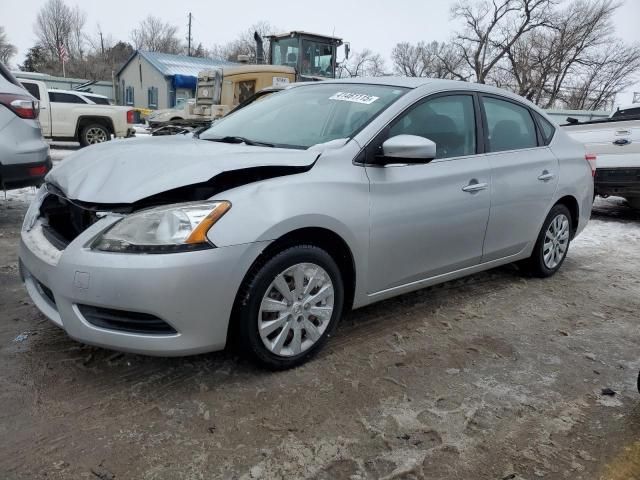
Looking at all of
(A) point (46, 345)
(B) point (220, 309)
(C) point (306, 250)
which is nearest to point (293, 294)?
(C) point (306, 250)

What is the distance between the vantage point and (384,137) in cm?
310

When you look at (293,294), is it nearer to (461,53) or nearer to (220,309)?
Result: (220,309)

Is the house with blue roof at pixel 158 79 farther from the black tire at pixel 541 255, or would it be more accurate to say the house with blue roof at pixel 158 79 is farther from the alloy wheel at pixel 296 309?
the alloy wheel at pixel 296 309

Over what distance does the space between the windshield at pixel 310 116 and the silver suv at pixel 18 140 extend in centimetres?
221

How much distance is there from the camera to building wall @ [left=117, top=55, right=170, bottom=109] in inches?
1499

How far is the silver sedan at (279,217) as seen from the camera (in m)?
2.37

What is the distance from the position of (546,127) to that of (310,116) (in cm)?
229

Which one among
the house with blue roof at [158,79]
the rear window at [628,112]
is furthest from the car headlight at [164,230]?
the house with blue roof at [158,79]

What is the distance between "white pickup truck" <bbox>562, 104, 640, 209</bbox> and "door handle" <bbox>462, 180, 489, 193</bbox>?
4.43 metres

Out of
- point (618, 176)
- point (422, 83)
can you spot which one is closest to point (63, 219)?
point (422, 83)

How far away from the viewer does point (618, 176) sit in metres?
7.05

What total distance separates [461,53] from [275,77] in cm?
3676

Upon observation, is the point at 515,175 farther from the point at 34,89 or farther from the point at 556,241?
the point at 34,89

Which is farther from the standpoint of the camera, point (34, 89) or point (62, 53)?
point (62, 53)
